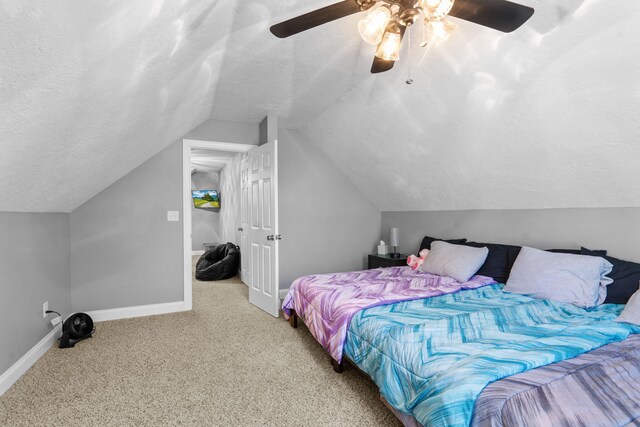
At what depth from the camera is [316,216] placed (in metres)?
4.36

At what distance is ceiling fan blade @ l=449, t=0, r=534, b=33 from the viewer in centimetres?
126

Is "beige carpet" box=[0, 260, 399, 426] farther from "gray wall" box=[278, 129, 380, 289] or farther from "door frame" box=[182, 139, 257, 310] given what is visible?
"gray wall" box=[278, 129, 380, 289]

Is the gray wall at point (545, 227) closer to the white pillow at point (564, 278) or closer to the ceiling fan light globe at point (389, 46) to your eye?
the white pillow at point (564, 278)

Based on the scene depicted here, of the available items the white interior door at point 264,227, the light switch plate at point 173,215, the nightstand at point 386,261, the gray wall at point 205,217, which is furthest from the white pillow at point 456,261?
the gray wall at point 205,217

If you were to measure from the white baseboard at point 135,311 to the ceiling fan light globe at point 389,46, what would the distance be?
11.2ft

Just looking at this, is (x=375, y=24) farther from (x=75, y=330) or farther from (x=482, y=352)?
(x=75, y=330)

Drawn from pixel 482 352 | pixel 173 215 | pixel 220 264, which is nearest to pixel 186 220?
pixel 173 215

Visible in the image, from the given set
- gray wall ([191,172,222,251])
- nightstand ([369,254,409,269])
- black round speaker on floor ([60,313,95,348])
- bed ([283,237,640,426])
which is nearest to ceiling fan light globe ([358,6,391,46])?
bed ([283,237,640,426])

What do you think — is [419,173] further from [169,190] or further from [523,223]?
[169,190]

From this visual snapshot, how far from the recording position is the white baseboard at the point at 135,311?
10.8 feet

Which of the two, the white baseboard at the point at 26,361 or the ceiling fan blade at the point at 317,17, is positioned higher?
the ceiling fan blade at the point at 317,17

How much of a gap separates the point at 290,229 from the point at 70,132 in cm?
272

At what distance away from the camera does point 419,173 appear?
3412 mm

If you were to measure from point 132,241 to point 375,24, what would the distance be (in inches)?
131
